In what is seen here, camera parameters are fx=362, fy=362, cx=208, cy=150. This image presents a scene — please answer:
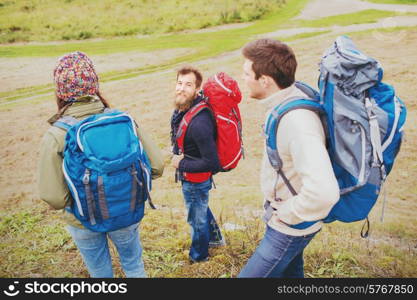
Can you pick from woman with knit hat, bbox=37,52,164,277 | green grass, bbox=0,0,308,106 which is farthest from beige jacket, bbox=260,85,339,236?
green grass, bbox=0,0,308,106

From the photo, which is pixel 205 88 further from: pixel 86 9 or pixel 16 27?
pixel 86 9

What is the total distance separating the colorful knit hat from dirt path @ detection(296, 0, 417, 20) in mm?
22763

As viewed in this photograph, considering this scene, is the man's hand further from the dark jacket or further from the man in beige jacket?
the man in beige jacket

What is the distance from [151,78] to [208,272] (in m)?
11.0

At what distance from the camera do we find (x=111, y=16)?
26.5 meters

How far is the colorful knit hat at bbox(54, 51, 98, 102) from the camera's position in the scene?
238 centimetres

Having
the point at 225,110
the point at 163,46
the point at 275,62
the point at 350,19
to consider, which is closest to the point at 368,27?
the point at 350,19

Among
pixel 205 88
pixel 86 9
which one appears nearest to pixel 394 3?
pixel 86 9

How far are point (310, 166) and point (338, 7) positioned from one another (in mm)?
26574

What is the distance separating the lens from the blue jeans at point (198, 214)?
332cm

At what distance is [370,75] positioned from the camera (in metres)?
1.90

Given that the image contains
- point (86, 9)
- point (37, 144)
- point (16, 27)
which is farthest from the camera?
point (86, 9)

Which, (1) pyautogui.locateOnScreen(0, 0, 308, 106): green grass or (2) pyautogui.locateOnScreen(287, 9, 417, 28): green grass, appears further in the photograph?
(2) pyautogui.locateOnScreen(287, 9, 417, 28): green grass

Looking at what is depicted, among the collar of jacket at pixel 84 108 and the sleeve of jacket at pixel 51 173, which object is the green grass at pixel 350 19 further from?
the sleeve of jacket at pixel 51 173
